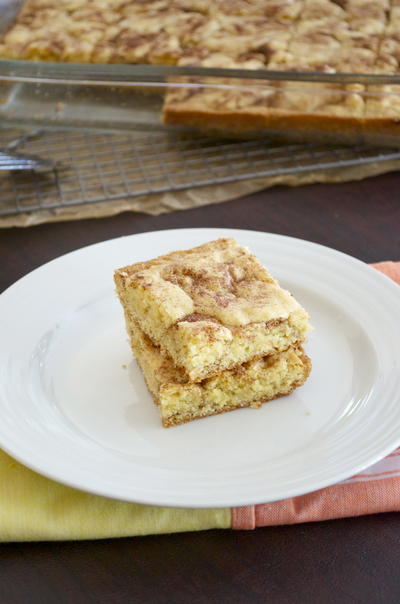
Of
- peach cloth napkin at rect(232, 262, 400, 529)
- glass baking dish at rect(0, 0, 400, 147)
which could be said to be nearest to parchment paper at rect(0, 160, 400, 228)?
glass baking dish at rect(0, 0, 400, 147)

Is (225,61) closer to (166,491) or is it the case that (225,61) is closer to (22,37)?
(22,37)

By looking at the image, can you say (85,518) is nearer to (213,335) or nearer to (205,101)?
(213,335)

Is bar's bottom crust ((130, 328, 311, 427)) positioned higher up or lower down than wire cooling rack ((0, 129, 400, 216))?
higher up

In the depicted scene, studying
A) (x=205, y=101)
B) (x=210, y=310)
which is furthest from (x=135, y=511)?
(x=205, y=101)

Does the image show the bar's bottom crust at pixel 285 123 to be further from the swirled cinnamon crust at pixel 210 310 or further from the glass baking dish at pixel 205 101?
the swirled cinnamon crust at pixel 210 310

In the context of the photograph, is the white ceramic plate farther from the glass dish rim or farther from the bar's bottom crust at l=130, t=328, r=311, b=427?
the glass dish rim

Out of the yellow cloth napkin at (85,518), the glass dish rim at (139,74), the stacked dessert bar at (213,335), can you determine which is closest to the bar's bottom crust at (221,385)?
the stacked dessert bar at (213,335)
